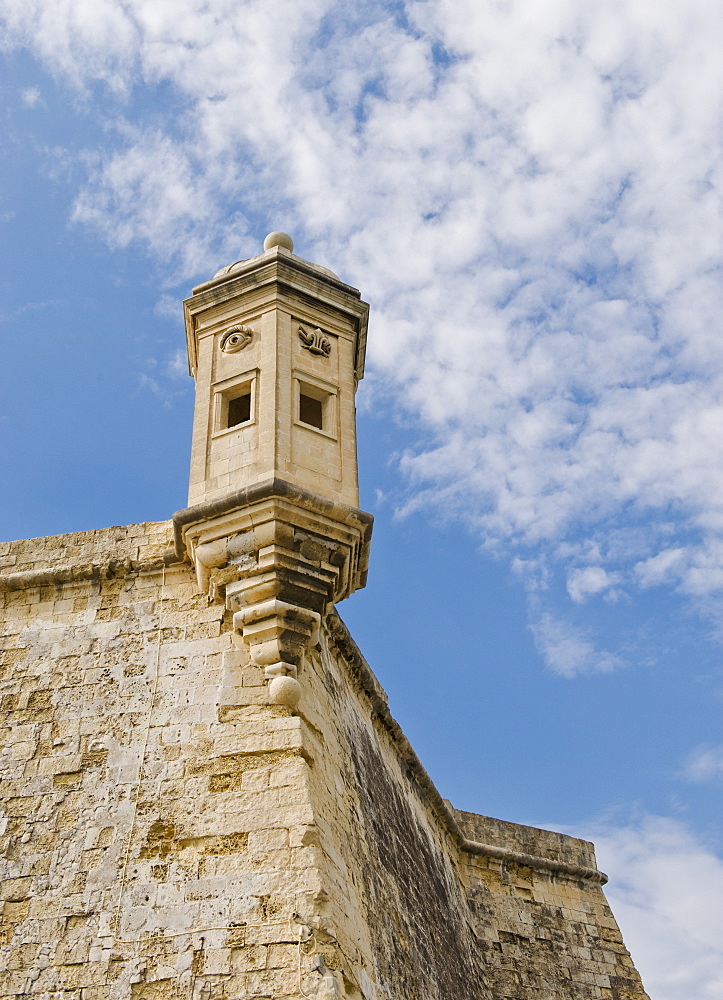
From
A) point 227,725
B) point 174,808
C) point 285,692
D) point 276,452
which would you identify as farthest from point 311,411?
point 174,808

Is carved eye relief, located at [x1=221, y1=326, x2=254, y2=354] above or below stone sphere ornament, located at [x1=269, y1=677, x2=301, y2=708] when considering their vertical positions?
above

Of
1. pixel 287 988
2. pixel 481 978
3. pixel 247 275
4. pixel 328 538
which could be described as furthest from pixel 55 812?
pixel 481 978

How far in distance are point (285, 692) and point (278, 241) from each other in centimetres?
418

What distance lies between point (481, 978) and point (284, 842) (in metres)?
6.03

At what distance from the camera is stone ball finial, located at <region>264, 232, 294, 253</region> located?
8.26 meters

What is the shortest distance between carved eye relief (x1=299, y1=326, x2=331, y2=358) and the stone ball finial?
997 mm

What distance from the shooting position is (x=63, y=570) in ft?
22.5

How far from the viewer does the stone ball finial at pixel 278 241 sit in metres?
8.26

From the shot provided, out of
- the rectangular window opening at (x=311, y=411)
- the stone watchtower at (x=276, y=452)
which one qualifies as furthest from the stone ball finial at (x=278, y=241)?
the rectangular window opening at (x=311, y=411)

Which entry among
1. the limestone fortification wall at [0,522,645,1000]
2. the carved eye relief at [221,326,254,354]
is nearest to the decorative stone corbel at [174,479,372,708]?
the limestone fortification wall at [0,522,645,1000]

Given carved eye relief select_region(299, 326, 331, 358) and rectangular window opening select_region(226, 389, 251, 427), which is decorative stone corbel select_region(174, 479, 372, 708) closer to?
rectangular window opening select_region(226, 389, 251, 427)

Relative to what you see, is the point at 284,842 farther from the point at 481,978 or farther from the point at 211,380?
the point at 481,978

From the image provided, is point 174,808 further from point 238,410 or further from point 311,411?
point 311,411

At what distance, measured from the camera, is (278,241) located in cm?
827
